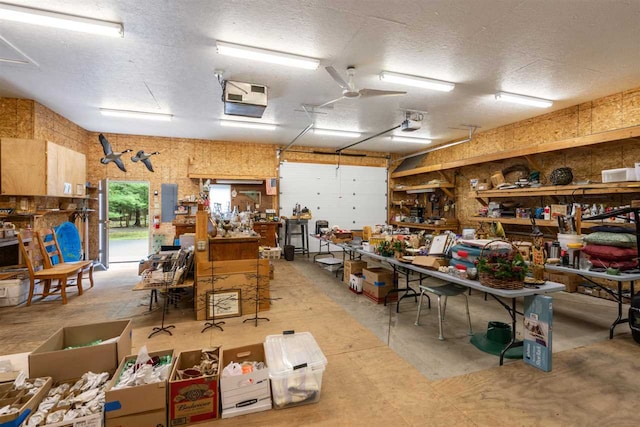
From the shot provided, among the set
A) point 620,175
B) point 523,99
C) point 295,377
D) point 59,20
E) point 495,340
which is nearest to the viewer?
point 295,377

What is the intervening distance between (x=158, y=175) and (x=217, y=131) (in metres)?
2.11


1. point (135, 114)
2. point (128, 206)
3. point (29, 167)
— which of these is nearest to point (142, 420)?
point (29, 167)

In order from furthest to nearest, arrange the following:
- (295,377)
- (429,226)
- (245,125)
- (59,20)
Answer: (429,226) < (245,125) < (59,20) < (295,377)

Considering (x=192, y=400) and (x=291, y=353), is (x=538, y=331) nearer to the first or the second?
(x=291, y=353)

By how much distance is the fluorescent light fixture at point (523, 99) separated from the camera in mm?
4859

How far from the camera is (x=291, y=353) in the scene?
2389mm

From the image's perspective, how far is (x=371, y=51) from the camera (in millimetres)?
3514

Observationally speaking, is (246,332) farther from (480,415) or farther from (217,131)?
(217,131)

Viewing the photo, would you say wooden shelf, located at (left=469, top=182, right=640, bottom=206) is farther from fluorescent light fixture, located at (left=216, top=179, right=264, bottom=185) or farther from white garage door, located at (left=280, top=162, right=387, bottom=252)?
fluorescent light fixture, located at (left=216, top=179, right=264, bottom=185)

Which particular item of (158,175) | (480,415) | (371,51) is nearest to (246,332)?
(480,415)

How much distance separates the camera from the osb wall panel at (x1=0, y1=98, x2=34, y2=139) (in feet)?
16.5

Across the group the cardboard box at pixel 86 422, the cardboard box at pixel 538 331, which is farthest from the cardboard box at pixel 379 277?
the cardboard box at pixel 86 422

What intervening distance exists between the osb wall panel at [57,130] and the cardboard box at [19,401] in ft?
17.0

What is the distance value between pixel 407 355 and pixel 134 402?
7.60ft
